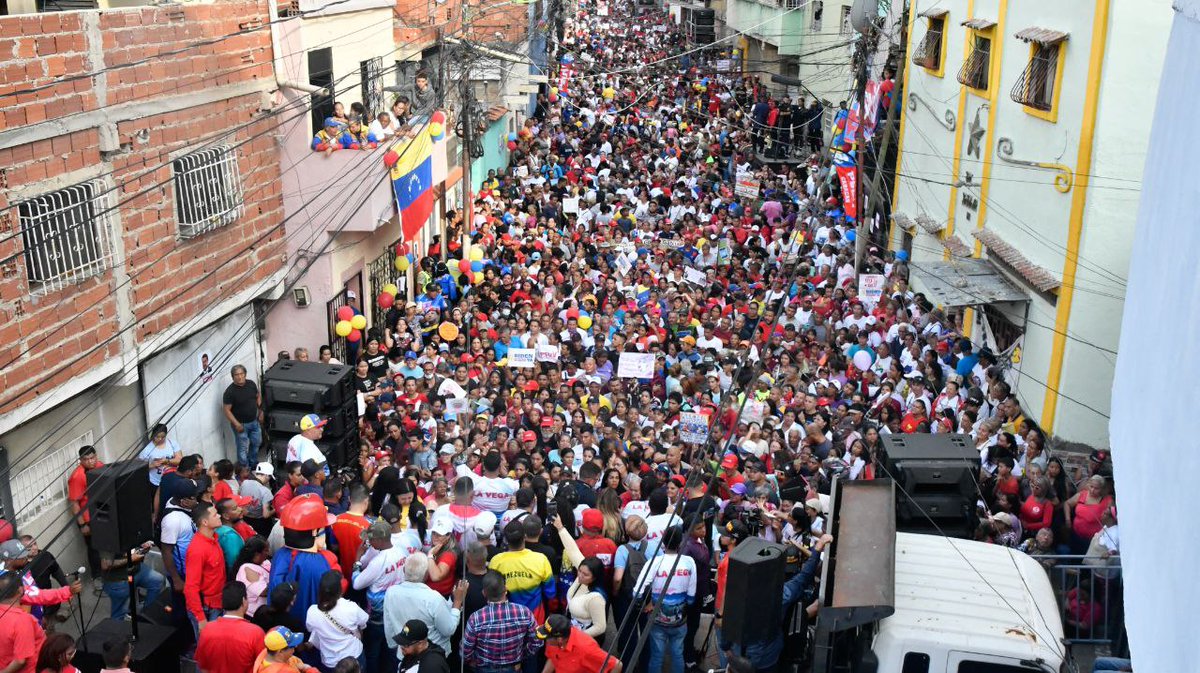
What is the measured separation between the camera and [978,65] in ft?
62.0

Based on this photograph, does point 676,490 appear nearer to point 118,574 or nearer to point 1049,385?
point 118,574

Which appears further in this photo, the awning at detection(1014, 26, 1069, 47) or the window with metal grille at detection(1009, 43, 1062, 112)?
the window with metal grille at detection(1009, 43, 1062, 112)

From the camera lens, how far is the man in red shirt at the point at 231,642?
8023 millimetres

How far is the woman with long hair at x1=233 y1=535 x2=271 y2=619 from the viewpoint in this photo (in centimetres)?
910

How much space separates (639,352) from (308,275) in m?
4.63

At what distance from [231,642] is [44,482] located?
14.7 ft

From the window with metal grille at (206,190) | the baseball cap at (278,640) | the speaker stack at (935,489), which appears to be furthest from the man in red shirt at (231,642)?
the window with metal grille at (206,190)

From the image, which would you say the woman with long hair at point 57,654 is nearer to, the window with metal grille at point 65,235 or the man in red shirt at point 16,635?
the man in red shirt at point 16,635

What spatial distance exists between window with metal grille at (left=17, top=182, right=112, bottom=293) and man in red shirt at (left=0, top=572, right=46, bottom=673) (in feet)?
11.8

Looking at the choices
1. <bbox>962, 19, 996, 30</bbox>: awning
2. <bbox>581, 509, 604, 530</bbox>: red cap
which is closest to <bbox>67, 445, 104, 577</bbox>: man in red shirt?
<bbox>581, 509, 604, 530</bbox>: red cap

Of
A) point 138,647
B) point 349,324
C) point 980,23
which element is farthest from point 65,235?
point 980,23

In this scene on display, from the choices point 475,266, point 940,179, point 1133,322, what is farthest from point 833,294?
point 1133,322

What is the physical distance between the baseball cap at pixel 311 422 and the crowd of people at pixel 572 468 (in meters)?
0.20

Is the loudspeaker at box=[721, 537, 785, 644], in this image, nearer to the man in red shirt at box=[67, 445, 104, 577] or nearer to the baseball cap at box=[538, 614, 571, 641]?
the baseball cap at box=[538, 614, 571, 641]
